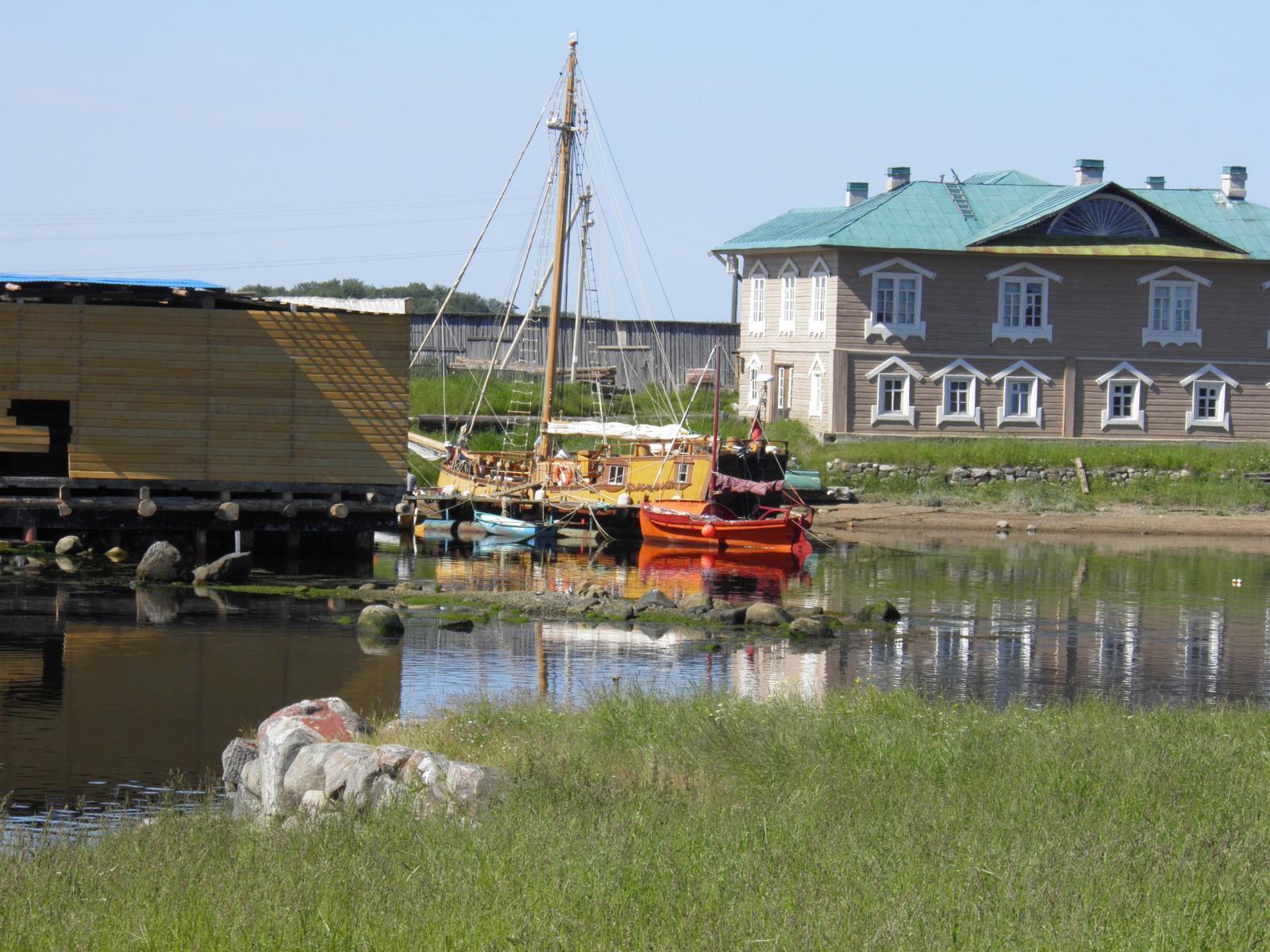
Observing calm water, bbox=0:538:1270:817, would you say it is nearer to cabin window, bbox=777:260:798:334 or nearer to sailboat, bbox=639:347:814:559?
sailboat, bbox=639:347:814:559

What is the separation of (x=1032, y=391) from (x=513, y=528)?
17990 mm

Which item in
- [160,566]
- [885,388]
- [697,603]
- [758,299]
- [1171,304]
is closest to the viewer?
[697,603]

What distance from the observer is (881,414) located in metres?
49.1

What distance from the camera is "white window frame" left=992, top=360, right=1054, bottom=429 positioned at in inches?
1953

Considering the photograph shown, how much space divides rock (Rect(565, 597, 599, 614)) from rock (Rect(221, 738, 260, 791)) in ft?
38.7

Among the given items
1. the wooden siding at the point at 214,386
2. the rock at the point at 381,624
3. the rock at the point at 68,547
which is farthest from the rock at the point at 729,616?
the rock at the point at 68,547

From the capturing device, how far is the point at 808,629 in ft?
81.8

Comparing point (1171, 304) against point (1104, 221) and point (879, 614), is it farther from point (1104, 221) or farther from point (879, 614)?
point (879, 614)

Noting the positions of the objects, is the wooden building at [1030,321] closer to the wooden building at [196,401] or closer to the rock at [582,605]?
the wooden building at [196,401]

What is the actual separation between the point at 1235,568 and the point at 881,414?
14.3m

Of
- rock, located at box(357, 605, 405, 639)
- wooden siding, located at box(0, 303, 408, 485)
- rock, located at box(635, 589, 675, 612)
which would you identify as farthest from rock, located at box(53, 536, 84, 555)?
rock, located at box(635, 589, 675, 612)

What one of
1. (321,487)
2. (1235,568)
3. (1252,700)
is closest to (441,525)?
(321,487)

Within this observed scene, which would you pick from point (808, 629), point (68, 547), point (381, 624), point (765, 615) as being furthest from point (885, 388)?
point (381, 624)

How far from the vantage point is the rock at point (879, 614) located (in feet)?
86.6
